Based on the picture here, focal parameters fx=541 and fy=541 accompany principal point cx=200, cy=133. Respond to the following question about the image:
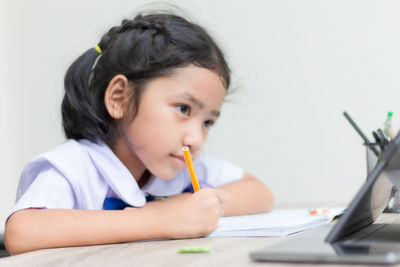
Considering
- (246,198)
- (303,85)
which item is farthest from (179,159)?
(303,85)

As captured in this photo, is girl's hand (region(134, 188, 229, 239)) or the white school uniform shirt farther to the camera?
the white school uniform shirt

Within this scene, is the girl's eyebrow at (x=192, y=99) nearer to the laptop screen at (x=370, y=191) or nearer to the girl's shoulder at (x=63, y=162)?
the girl's shoulder at (x=63, y=162)

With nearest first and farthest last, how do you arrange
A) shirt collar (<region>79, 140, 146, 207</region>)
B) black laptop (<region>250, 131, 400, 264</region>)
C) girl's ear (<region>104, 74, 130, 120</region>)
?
black laptop (<region>250, 131, 400, 264</region>), shirt collar (<region>79, 140, 146, 207</region>), girl's ear (<region>104, 74, 130, 120</region>)

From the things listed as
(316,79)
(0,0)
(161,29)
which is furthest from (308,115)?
(0,0)

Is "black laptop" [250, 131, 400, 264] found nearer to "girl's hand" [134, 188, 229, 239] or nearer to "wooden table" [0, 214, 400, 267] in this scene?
"wooden table" [0, 214, 400, 267]

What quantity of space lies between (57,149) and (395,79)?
90 centimetres

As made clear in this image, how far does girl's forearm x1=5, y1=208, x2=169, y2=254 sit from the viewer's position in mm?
671

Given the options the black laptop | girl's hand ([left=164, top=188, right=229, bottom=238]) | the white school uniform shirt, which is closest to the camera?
the black laptop

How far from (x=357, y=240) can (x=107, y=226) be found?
1.05ft

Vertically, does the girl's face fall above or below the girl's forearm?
above

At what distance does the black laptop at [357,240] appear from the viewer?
403mm

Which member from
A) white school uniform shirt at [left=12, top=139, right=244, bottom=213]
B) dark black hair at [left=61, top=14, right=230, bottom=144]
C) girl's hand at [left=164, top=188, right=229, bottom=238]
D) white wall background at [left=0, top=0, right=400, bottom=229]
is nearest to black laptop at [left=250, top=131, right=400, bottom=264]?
girl's hand at [left=164, top=188, right=229, bottom=238]

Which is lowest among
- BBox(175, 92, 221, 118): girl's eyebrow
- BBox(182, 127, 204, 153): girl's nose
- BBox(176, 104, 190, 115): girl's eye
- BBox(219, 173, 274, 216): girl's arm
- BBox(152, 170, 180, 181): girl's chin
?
BBox(219, 173, 274, 216): girl's arm

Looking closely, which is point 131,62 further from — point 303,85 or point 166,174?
point 303,85
